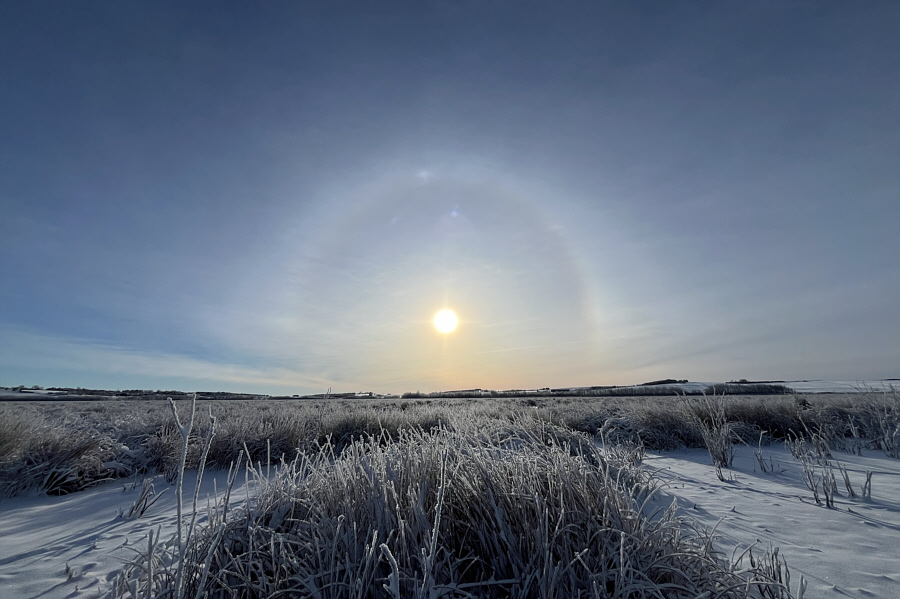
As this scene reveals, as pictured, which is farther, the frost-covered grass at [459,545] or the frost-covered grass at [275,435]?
the frost-covered grass at [275,435]

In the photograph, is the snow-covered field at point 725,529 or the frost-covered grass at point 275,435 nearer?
the snow-covered field at point 725,529

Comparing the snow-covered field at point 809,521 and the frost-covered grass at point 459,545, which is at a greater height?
the frost-covered grass at point 459,545

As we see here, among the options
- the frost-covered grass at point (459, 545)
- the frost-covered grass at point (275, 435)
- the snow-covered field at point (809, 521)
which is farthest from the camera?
the frost-covered grass at point (275, 435)

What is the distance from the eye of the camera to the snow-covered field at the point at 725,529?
259 centimetres

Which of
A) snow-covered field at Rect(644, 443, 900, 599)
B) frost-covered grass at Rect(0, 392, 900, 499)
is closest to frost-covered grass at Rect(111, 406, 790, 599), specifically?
snow-covered field at Rect(644, 443, 900, 599)

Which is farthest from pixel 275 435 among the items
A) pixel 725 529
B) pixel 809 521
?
pixel 809 521

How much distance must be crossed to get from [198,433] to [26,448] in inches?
109

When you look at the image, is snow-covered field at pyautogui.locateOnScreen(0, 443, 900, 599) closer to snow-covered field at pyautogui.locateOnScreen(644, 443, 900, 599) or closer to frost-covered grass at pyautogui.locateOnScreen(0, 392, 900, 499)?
snow-covered field at pyautogui.locateOnScreen(644, 443, 900, 599)

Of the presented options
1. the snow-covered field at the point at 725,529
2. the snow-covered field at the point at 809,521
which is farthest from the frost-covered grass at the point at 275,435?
the snow-covered field at the point at 809,521

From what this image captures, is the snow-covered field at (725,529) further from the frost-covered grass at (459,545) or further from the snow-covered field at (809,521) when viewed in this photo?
the frost-covered grass at (459,545)

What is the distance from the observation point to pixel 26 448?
5746 mm

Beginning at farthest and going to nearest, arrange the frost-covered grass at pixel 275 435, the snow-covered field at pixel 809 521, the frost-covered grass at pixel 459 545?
the frost-covered grass at pixel 275 435
the snow-covered field at pixel 809 521
the frost-covered grass at pixel 459 545

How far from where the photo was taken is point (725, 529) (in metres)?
3.38

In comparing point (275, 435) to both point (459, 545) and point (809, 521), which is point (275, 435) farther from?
point (809, 521)
